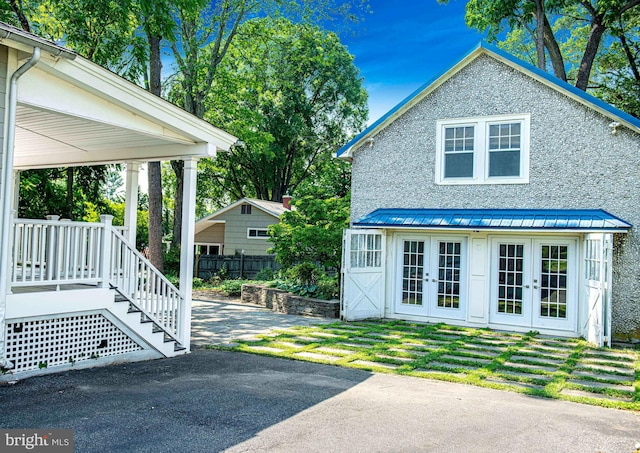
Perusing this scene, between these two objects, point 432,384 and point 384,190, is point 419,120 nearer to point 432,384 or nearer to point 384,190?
point 384,190

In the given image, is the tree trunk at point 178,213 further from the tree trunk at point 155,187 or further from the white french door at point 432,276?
the white french door at point 432,276

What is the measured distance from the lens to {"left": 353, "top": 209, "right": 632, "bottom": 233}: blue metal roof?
1085cm

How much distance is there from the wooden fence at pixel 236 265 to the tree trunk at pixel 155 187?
5.69 meters

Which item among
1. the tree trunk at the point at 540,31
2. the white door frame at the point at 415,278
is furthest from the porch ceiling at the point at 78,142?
the tree trunk at the point at 540,31

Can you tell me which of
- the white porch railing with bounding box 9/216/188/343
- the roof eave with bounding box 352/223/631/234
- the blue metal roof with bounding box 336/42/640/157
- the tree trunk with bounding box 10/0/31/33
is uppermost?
the tree trunk with bounding box 10/0/31/33

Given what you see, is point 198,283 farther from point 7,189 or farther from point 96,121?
point 7,189

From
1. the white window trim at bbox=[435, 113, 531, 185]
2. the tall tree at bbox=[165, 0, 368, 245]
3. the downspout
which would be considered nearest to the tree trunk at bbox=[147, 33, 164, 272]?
the tall tree at bbox=[165, 0, 368, 245]

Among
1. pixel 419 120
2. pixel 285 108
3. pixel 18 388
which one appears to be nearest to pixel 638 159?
pixel 419 120

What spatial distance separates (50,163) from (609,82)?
2231 centimetres

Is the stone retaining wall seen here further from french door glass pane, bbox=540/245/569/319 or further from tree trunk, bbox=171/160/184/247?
tree trunk, bbox=171/160/184/247

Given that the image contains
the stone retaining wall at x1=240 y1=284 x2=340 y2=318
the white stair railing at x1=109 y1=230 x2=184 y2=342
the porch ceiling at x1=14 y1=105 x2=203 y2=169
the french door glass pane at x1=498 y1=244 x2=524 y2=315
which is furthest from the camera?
the stone retaining wall at x1=240 y1=284 x2=340 y2=318

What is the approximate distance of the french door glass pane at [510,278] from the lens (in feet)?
39.9

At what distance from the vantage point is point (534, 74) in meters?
12.1

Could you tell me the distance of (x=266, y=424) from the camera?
531cm
